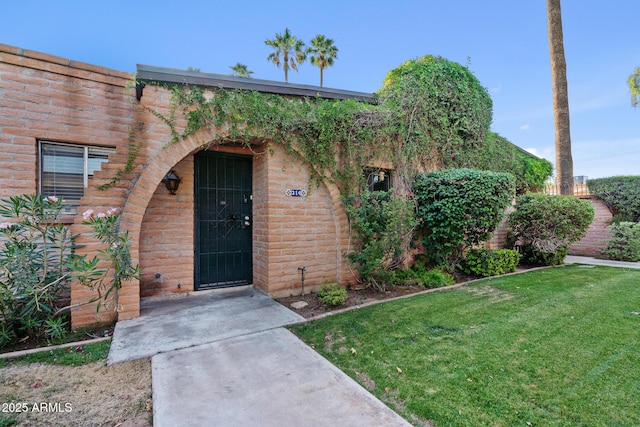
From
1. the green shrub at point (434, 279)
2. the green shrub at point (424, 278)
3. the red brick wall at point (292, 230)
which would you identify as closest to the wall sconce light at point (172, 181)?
the red brick wall at point (292, 230)

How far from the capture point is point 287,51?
60.6 feet

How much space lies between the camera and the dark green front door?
18.1 ft

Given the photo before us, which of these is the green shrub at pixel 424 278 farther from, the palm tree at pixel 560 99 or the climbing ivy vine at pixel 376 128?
the palm tree at pixel 560 99

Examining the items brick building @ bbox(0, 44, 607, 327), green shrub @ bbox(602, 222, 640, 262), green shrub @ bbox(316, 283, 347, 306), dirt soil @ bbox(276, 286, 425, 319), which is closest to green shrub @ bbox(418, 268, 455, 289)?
dirt soil @ bbox(276, 286, 425, 319)

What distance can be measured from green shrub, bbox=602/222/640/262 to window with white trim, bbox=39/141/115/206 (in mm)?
13919

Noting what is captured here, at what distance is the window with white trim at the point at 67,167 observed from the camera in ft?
14.0

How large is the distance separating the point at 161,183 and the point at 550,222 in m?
9.55

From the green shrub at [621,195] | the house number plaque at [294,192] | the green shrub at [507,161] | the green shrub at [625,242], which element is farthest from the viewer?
the green shrub at [621,195]

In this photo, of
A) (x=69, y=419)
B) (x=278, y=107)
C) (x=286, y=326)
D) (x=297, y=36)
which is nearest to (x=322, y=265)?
(x=286, y=326)

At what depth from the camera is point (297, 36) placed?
59.5 feet

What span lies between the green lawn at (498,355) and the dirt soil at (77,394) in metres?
1.77

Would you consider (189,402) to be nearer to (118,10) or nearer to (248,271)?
(248,271)

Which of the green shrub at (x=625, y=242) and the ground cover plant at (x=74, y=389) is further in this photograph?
the green shrub at (x=625, y=242)

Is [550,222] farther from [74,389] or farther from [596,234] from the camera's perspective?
[74,389]
